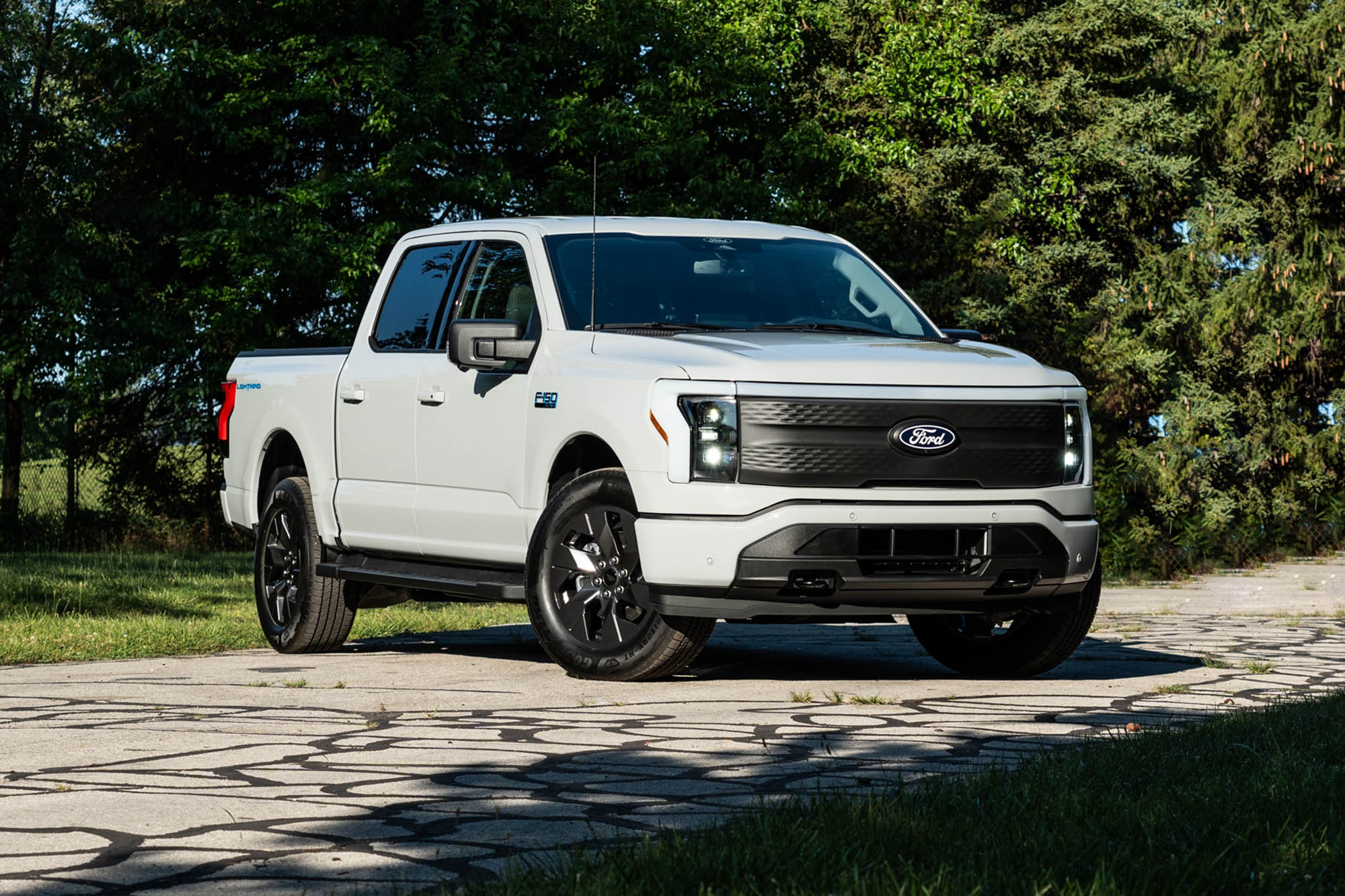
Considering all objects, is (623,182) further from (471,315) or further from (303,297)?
(471,315)

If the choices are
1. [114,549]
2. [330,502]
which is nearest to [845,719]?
[330,502]

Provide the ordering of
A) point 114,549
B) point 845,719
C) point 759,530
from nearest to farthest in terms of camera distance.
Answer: point 845,719
point 759,530
point 114,549

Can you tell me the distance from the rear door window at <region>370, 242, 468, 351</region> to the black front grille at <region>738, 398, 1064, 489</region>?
2.59 metres

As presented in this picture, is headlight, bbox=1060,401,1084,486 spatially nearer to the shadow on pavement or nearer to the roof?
the shadow on pavement

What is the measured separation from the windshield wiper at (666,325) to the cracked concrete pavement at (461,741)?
1.62 m

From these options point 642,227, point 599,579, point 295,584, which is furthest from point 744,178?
point 599,579

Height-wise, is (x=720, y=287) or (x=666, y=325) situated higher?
(x=720, y=287)

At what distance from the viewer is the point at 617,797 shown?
4969 millimetres

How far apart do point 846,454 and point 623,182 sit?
19602 mm

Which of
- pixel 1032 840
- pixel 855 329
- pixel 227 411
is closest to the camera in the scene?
pixel 1032 840

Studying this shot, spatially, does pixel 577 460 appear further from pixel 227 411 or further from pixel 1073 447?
pixel 227 411

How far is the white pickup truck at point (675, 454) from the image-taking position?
295 inches

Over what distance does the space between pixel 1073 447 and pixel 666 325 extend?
191cm

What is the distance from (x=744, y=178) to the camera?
2761 cm
